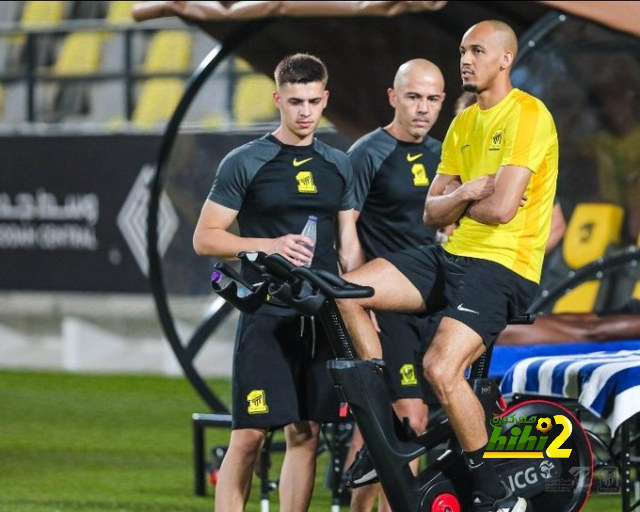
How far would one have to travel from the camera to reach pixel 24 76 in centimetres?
1485

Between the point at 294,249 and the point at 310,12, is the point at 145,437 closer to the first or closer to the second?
the point at 310,12

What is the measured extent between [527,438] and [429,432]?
1.15 feet

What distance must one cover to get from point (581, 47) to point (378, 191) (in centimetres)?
194

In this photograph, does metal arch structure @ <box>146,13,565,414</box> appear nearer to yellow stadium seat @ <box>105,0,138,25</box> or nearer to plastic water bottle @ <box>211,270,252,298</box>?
plastic water bottle @ <box>211,270,252,298</box>

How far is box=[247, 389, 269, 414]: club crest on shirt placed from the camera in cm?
527

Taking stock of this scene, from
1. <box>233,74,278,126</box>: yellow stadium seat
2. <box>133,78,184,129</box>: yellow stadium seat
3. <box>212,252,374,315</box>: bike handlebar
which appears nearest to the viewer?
<box>212,252,374,315</box>: bike handlebar

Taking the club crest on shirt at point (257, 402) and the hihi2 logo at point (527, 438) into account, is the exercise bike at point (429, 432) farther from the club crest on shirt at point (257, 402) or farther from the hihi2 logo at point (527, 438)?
the club crest on shirt at point (257, 402)

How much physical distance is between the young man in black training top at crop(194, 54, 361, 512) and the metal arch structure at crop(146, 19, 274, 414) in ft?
9.12

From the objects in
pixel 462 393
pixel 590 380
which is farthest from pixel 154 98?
pixel 462 393

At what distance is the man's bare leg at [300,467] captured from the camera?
5.38 m

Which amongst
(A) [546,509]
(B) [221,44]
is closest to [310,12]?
(B) [221,44]

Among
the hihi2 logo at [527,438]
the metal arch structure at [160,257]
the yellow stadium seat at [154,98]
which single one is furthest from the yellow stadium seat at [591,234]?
the yellow stadium seat at [154,98]

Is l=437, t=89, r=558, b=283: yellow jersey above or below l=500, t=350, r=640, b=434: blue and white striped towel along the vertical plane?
above

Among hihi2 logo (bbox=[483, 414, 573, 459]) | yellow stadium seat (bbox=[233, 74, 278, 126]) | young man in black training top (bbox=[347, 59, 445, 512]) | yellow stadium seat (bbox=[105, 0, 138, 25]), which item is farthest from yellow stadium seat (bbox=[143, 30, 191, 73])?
hihi2 logo (bbox=[483, 414, 573, 459])
